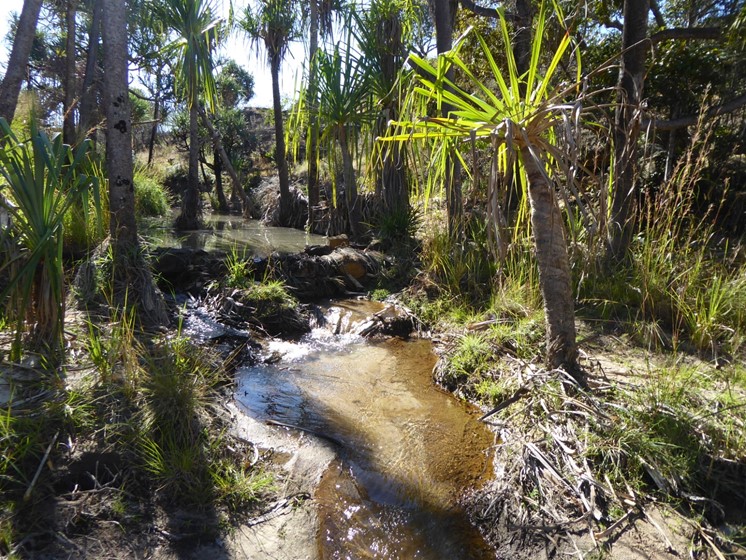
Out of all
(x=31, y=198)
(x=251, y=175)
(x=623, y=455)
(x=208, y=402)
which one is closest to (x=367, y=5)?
(x=31, y=198)

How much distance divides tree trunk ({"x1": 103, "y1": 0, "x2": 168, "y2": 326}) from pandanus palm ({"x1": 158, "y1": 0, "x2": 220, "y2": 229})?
8.19 ft

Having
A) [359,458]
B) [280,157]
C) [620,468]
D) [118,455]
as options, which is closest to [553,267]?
[620,468]

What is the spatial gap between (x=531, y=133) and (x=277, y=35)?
477 inches

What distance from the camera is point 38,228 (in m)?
2.78

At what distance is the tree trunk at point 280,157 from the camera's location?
43.1 ft

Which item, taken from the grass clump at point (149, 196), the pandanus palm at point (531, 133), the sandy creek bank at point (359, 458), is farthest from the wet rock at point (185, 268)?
the grass clump at point (149, 196)

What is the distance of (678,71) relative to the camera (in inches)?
257

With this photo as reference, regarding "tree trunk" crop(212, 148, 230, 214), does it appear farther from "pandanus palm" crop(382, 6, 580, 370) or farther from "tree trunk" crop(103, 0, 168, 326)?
"pandanus palm" crop(382, 6, 580, 370)

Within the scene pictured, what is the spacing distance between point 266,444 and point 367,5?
25.6ft

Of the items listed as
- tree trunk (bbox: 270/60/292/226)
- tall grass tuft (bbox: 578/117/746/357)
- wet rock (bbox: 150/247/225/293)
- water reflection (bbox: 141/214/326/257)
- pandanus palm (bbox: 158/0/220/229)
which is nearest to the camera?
tall grass tuft (bbox: 578/117/746/357)

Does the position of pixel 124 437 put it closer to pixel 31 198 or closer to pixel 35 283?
pixel 35 283

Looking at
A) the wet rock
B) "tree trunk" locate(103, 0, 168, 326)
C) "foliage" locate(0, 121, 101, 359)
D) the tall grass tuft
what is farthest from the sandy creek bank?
the wet rock

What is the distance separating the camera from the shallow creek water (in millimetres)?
2332

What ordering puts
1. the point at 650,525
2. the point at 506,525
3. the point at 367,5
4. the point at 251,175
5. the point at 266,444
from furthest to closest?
the point at 251,175 < the point at 367,5 < the point at 266,444 < the point at 506,525 < the point at 650,525
